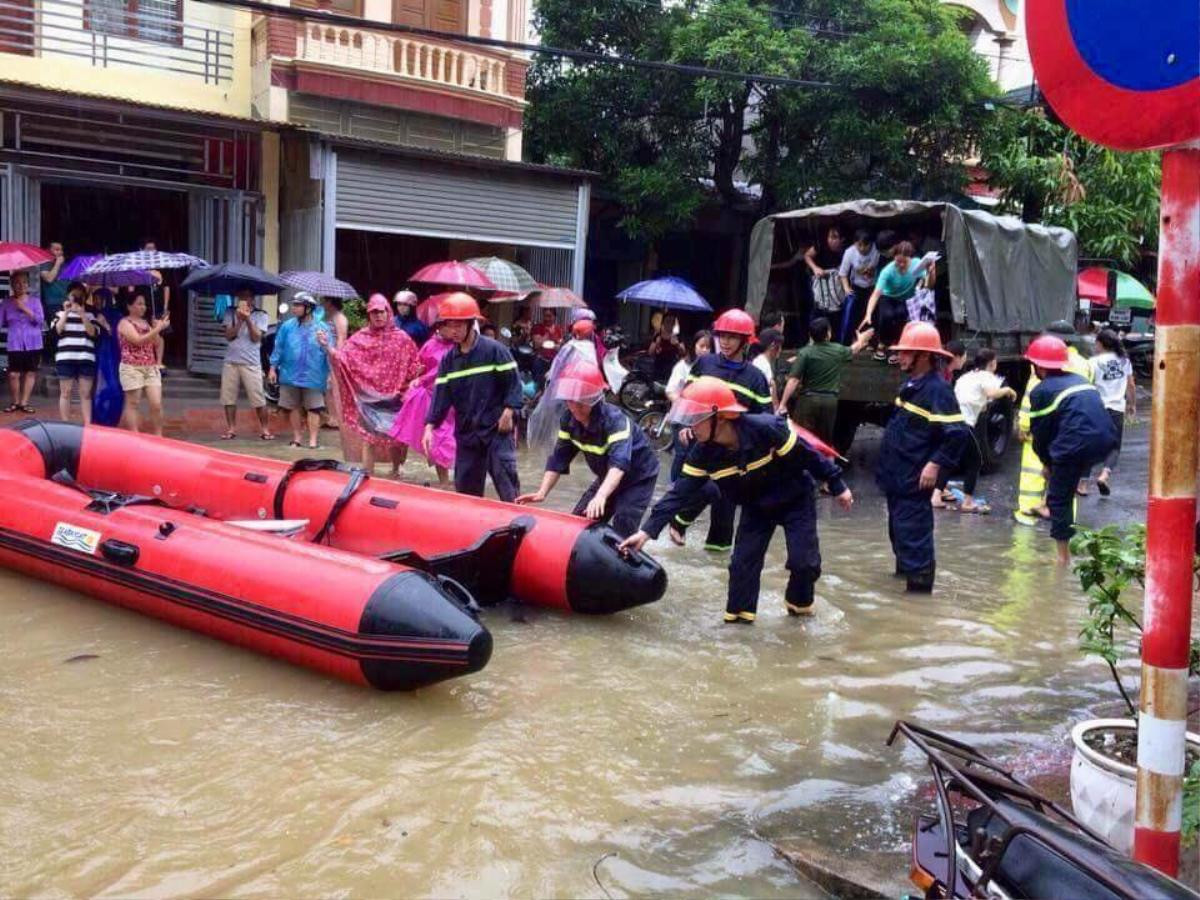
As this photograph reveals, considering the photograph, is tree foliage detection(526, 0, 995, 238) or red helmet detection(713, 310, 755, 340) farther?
tree foliage detection(526, 0, 995, 238)

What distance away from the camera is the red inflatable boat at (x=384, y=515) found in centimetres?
602

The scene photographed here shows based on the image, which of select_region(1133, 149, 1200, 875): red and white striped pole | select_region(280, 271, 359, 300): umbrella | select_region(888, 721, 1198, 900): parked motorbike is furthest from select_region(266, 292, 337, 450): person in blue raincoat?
select_region(1133, 149, 1200, 875): red and white striped pole

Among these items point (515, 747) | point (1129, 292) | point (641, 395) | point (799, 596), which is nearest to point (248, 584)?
point (515, 747)

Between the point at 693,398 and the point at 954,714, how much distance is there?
188cm

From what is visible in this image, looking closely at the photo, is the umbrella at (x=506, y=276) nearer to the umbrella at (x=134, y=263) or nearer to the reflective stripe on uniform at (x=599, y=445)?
the umbrella at (x=134, y=263)

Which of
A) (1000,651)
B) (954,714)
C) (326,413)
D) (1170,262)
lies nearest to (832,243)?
(326,413)

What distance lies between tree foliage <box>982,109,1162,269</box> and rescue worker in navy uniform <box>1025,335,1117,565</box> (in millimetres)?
10747

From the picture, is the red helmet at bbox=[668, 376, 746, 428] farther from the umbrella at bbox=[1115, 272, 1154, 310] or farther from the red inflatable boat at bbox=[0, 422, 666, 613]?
the umbrella at bbox=[1115, 272, 1154, 310]

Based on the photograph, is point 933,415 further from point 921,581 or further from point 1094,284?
point 1094,284

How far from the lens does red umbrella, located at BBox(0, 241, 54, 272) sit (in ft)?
35.1

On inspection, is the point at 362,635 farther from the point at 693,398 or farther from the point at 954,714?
the point at 954,714

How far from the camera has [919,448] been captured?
22.8ft

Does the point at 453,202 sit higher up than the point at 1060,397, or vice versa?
the point at 453,202

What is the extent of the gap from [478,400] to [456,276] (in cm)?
568
